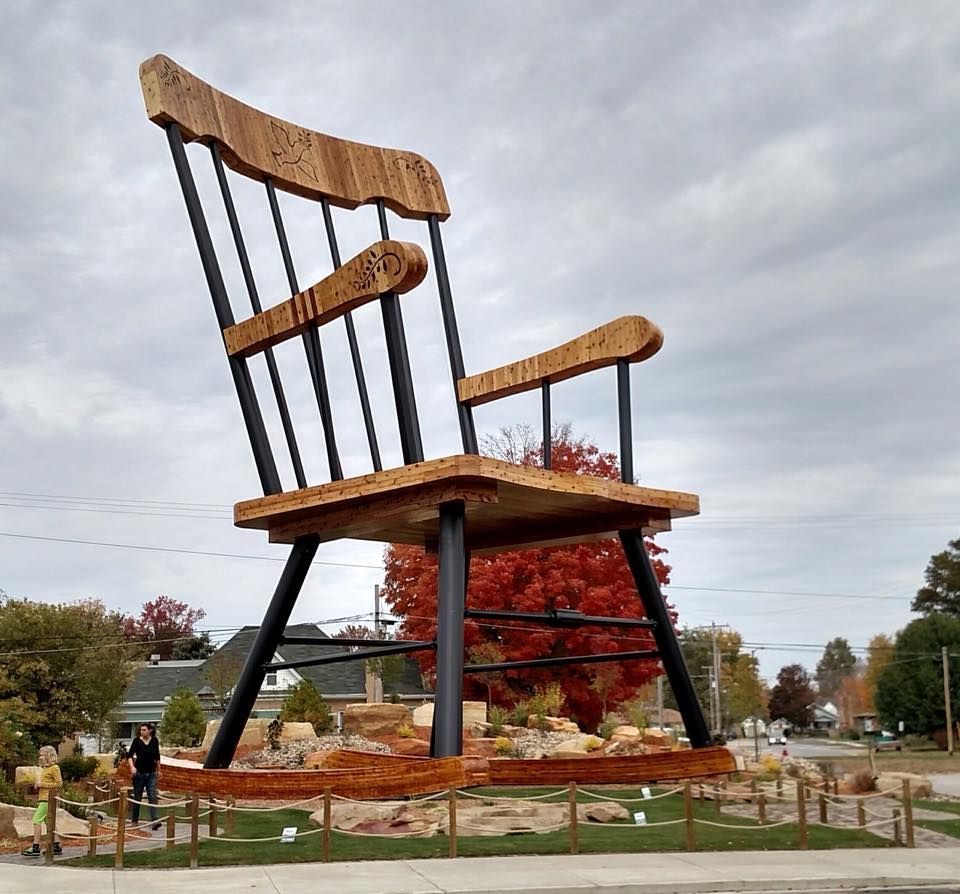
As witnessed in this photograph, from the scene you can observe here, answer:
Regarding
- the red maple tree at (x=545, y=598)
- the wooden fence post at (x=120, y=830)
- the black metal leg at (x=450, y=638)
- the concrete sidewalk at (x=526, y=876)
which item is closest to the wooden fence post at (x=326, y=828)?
the concrete sidewalk at (x=526, y=876)

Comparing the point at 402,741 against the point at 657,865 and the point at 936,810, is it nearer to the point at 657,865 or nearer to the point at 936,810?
the point at 936,810

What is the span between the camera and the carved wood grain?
8.92 metres

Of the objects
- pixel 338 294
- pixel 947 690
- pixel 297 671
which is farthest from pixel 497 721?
pixel 947 690

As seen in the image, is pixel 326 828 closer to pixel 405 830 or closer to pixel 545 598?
pixel 405 830

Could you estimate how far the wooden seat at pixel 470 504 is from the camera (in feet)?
26.9

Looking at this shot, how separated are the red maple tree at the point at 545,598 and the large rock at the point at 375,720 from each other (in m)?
1.86

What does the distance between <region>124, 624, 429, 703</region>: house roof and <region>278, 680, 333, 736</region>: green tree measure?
11.1 meters

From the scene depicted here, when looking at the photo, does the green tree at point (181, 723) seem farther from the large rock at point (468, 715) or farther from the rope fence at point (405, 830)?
the rope fence at point (405, 830)

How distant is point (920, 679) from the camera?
145 feet

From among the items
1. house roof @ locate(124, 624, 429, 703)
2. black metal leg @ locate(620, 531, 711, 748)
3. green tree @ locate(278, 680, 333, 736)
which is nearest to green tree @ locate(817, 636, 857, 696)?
house roof @ locate(124, 624, 429, 703)

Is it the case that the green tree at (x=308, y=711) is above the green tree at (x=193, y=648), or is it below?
below

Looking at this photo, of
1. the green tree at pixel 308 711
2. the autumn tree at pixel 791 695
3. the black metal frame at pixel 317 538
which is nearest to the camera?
the black metal frame at pixel 317 538

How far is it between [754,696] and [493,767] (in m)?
47.4

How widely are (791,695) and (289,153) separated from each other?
68103 mm
